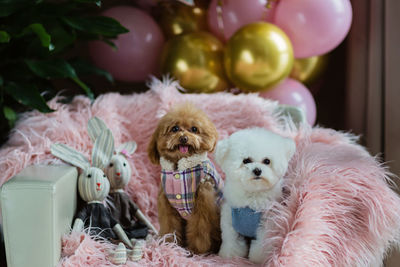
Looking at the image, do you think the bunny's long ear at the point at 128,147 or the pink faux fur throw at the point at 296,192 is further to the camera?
A: the bunny's long ear at the point at 128,147

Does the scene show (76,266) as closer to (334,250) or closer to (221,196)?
(221,196)

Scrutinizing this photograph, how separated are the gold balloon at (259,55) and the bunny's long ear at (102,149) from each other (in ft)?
2.10

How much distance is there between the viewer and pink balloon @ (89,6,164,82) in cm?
197

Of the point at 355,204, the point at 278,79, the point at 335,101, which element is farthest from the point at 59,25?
the point at 335,101

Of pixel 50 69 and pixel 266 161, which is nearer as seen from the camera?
pixel 266 161

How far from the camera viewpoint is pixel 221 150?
120 cm

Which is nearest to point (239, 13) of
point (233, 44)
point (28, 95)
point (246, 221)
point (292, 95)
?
point (233, 44)

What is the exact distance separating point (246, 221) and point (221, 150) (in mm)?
206

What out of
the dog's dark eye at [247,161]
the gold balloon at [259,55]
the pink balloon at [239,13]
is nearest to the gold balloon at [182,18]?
the pink balloon at [239,13]

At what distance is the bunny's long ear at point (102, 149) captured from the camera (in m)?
1.40

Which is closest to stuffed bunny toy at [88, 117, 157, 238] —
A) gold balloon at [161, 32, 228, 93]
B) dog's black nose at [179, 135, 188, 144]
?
dog's black nose at [179, 135, 188, 144]

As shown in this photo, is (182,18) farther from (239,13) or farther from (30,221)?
(30,221)

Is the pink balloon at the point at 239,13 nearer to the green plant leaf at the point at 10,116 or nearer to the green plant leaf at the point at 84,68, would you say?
the green plant leaf at the point at 84,68

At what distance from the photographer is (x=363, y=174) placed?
3.92ft
